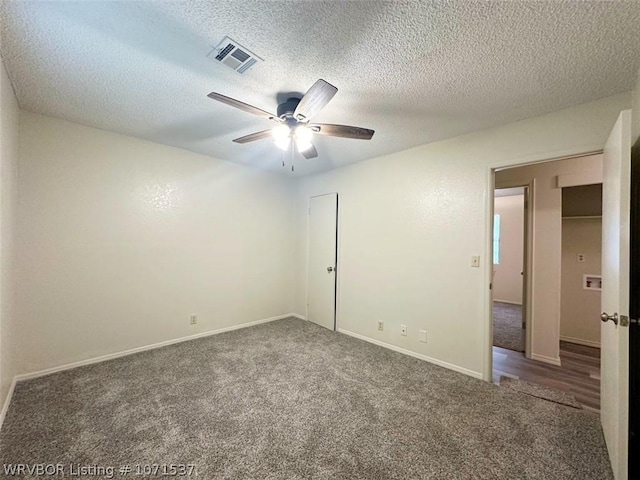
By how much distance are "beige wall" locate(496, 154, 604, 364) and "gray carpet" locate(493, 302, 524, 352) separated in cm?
39

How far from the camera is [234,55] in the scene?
1564 millimetres

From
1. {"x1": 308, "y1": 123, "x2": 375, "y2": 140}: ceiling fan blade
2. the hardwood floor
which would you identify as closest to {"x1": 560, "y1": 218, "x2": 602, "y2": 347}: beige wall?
the hardwood floor

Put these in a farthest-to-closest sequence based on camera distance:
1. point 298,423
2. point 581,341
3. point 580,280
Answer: point 580,280
point 581,341
point 298,423

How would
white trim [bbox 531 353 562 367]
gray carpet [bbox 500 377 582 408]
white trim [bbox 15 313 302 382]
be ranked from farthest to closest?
white trim [bbox 531 353 562 367] → white trim [bbox 15 313 302 382] → gray carpet [bbox 500 377 582 408]

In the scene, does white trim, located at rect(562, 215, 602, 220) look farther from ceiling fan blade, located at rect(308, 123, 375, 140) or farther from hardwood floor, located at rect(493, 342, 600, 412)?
ceiling fan blade, located at rect(308, 123, 375, 140)

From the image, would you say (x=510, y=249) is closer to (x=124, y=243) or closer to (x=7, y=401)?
(x=124, y=243)

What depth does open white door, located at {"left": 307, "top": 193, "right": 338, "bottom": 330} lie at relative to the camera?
154 inches

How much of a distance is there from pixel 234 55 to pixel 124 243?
246 centimetres

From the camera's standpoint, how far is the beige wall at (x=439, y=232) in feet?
7.44

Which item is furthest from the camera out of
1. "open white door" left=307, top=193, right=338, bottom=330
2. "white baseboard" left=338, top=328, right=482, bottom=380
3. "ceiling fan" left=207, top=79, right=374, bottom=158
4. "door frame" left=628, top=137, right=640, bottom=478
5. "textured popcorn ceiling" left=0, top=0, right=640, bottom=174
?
"open white door" left=307, top=193, right=338, bottom=330

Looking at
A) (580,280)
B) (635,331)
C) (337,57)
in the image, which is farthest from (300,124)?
(580,280)

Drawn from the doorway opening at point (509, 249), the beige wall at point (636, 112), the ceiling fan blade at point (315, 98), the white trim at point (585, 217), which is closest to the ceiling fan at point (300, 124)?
the ceiling fan blade at point (315, 98)

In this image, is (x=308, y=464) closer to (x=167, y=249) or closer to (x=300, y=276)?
(x=167, y=249)

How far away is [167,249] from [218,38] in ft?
8.38
